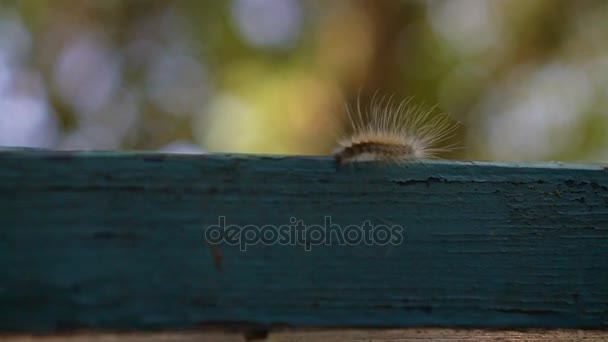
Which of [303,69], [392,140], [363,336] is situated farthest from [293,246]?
[303,69]

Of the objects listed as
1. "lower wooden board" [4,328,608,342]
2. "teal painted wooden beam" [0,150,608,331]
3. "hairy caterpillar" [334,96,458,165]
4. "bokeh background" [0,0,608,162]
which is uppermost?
"bokeh background" [0,0,608,162]

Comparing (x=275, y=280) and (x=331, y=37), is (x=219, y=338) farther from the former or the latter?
(x=331, y=37)

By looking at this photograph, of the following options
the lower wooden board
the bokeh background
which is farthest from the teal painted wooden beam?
the bokeh background

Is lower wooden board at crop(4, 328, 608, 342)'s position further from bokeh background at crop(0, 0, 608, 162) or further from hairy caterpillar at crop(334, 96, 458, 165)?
bokeh background at crop(0, 0, 608, 162)

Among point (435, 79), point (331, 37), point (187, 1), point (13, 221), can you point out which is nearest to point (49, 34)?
point (187, 1)

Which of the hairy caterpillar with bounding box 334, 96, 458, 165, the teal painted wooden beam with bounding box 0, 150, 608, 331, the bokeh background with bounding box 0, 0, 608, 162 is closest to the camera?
the teal painted wooden beam with bounding box 0, 150, 608, 331

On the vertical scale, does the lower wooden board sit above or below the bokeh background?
below

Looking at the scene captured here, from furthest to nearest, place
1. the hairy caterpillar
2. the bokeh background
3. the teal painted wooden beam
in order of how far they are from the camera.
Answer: the bokeh background, the hairy caterpillar, the teal painted wooden beam

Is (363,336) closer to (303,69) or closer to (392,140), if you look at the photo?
(392,140)
